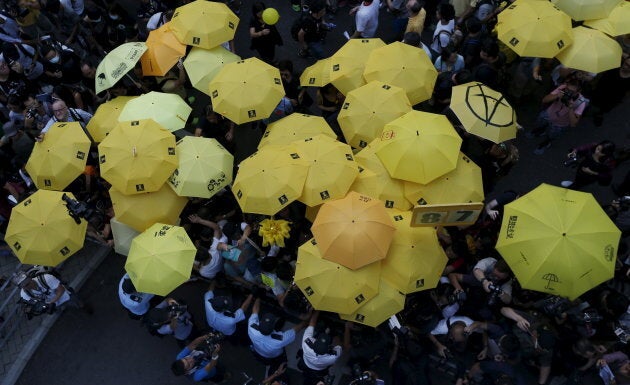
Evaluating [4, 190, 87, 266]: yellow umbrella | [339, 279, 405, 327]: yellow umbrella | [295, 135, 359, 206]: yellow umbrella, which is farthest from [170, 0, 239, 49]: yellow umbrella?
[339, 279, 405, 327]: yellow umbrella

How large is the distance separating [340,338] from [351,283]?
1.48 m

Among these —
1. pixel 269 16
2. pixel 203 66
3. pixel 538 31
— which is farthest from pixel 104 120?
pixel 538 31

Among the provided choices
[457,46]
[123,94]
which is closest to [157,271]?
[123,94]

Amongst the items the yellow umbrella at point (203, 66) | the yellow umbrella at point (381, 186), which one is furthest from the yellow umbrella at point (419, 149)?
the yellow umbrella at point (203, 66)

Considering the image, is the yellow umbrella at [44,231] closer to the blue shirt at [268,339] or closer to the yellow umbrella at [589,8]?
the blue shirt at [268,339]

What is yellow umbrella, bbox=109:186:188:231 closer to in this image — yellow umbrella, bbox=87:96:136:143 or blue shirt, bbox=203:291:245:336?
yellow umbrella, bbox=87:96:136:143

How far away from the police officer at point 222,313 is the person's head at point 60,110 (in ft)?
13.3

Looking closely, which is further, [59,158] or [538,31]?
[538,31]

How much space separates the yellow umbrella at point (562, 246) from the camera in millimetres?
5668

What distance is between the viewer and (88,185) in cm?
798

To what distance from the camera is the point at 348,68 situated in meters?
7.82

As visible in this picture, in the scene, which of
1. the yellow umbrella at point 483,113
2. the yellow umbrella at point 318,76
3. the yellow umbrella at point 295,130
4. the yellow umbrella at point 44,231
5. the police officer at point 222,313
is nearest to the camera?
the police officer at point 222,313

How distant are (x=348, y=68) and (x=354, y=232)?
3.27m

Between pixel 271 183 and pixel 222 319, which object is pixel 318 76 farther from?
pixel 222 319
